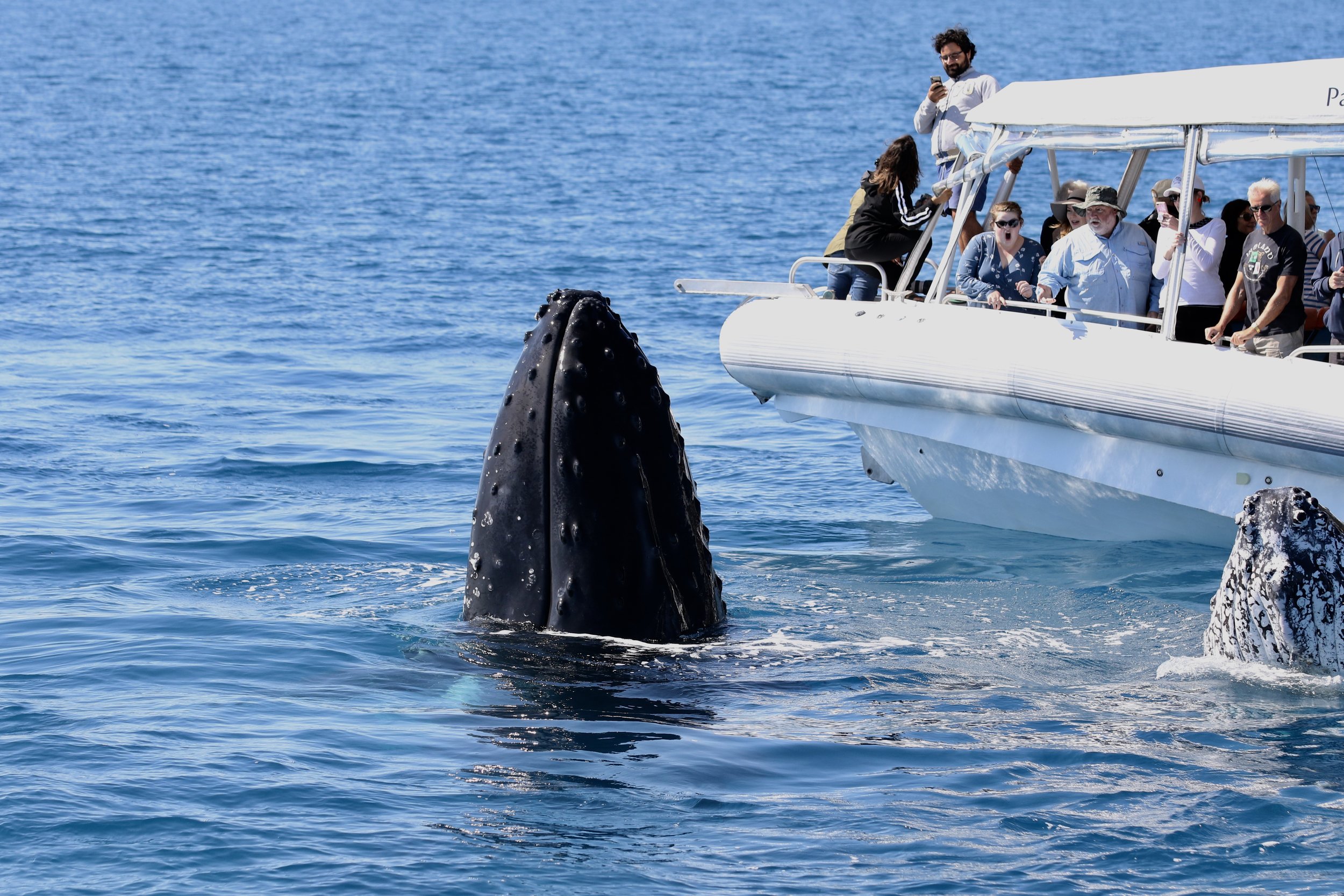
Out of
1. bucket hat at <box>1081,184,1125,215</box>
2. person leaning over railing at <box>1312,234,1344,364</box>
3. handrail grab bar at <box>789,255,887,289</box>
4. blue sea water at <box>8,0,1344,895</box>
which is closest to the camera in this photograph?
blue sea water at <box>8,0,1344,895</box>

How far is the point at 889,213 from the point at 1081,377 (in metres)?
2.44

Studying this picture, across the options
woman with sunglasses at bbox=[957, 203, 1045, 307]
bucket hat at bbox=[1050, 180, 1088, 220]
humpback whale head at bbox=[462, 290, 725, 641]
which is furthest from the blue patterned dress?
humpback whale head at bbox=[462, 290, 725, 641]

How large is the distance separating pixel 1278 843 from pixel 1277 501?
1854 millimetres

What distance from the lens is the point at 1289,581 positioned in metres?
7.32

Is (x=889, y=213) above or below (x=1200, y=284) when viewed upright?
above

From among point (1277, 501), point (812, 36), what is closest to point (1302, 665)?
point (1277, 501)

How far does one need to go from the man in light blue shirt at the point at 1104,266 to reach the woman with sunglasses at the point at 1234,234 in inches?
15.7

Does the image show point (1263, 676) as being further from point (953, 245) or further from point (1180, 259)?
point (953, 245)

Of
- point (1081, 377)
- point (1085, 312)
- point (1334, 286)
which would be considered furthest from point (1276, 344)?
point (1085, 312)

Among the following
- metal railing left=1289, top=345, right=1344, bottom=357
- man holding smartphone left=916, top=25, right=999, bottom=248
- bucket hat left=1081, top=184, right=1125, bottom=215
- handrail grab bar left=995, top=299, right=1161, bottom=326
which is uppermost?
man holding smartphone left=916, top=25, right=999, bottom=248

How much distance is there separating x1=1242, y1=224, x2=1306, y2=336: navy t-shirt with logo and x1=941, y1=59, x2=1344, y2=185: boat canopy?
1.52 ft

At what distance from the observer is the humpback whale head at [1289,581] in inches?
287

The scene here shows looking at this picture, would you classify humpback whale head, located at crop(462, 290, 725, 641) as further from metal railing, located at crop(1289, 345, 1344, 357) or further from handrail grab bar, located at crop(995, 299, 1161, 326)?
handrail grab bar, located at crop(995, 299, 1161, 326)

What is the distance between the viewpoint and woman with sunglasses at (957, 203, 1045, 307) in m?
11.8
